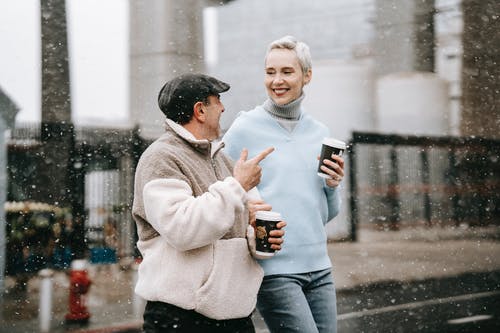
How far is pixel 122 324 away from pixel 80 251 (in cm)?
223

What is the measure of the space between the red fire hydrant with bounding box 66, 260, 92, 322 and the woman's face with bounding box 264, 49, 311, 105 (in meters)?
3.99

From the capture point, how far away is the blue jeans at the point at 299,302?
246 centimetres

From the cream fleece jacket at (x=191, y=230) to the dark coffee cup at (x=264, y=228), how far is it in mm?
46

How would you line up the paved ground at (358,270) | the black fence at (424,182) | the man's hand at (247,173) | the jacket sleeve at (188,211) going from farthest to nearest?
the black fence at (424,182), the paved ground at (358,270), the man's hand at (247,173), the jacket sleeve at (188,211)

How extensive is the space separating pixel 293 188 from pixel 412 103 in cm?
815

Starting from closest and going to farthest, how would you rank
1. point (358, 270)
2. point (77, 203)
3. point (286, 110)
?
point (286, 110) → point (77, 203) → point (358, 270)

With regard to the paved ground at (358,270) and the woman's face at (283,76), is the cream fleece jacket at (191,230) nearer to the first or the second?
the woman's face at (283,76)

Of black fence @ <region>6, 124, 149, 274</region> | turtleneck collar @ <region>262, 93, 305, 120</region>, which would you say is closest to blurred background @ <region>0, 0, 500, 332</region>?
black fence @ <region>6, 124, 149, 274</region>

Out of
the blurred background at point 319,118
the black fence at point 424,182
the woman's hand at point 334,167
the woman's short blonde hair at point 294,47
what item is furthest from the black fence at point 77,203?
the woman's hand at point 334,167

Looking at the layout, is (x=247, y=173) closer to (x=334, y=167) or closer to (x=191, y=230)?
(x=191, y=230)

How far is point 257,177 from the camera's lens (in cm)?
217

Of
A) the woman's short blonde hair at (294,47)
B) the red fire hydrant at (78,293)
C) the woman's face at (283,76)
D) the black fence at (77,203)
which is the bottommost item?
the red fire hydrant at (78,293)

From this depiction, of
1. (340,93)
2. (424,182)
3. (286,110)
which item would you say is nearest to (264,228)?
(286,110)

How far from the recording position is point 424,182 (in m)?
12.7
